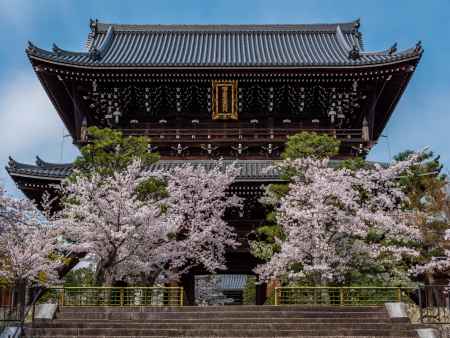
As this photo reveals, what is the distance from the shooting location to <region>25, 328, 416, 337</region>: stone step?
45.6 feet

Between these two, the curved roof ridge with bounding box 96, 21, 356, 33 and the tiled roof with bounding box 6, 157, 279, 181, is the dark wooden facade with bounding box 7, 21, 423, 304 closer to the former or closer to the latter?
the tiled roof with bounding box 6, 157, 279, 181

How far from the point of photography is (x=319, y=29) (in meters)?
33.6

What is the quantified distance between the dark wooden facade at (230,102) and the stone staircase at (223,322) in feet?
25.9

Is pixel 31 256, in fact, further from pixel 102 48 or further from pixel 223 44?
pixel 223 44

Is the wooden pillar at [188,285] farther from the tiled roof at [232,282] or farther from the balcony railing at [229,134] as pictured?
the tiled roof at [232,282]

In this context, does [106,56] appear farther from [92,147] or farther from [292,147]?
[292,147]

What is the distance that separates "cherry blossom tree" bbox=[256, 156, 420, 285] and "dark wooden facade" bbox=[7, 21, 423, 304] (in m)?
3.61

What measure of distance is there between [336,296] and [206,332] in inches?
257

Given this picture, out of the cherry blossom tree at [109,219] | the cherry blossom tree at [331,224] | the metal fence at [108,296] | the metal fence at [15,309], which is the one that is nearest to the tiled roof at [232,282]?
the metal fence at [108,296]

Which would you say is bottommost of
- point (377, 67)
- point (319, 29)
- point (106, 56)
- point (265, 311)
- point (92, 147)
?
point (265, 311)

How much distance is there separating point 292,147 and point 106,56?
1306 centimetres

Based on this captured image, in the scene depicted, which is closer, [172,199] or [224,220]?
[172,199]

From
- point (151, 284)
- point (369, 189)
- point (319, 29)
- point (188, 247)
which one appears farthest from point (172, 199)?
point (319, 29)

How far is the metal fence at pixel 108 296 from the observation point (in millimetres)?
17234
